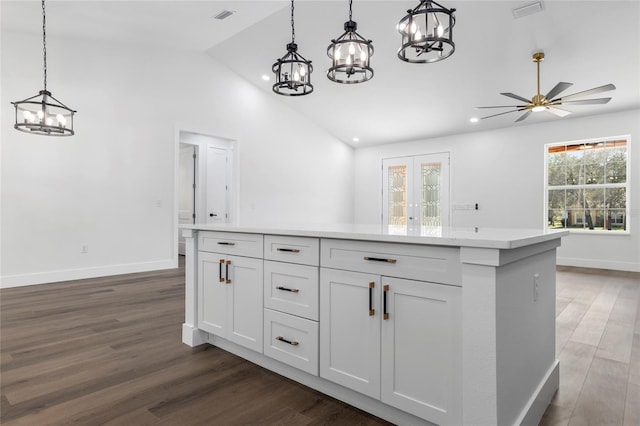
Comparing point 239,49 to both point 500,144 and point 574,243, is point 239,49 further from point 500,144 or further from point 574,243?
point 574,243

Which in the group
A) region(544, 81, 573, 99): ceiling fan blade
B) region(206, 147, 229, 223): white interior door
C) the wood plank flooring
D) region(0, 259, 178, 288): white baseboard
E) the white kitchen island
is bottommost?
the wood plank flooring

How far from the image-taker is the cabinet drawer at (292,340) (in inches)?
74.0

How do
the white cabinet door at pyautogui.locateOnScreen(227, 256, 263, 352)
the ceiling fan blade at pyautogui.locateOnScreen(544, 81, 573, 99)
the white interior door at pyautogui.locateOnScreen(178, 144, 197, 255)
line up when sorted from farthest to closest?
the white interior door at pyautogui.locateOnScreen(178, 144, 197, 255)
the ceiling fan blade at pyautogui.locateOnScreen(544, 81, 573, 99)
the white cabinet door at pyautogui.locateOnScreen(227, 256, 263, 352)

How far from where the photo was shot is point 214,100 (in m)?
6.53

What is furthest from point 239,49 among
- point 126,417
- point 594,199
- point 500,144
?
point 594,199

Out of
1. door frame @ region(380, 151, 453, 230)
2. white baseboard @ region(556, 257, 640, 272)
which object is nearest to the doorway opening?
door frame @ region(380, 151, 453, 230)

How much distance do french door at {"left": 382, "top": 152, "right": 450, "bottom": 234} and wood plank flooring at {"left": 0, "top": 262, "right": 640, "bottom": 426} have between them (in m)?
4.58

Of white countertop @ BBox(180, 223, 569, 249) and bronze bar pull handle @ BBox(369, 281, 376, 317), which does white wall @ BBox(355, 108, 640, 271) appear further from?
bronze bar pull handle @ BBox(369, 281, 376, 317)

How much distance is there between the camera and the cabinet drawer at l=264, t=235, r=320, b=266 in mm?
1886

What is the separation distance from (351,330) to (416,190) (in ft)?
23.3

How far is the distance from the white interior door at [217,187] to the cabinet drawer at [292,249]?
511 cm

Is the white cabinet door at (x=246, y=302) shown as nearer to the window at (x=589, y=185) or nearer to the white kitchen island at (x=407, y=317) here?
the white kitchen island at (x=407, y=317)

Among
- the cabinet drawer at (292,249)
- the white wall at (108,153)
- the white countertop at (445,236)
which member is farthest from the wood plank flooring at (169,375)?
the white wall at (108,153)

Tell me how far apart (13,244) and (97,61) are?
106 inches
